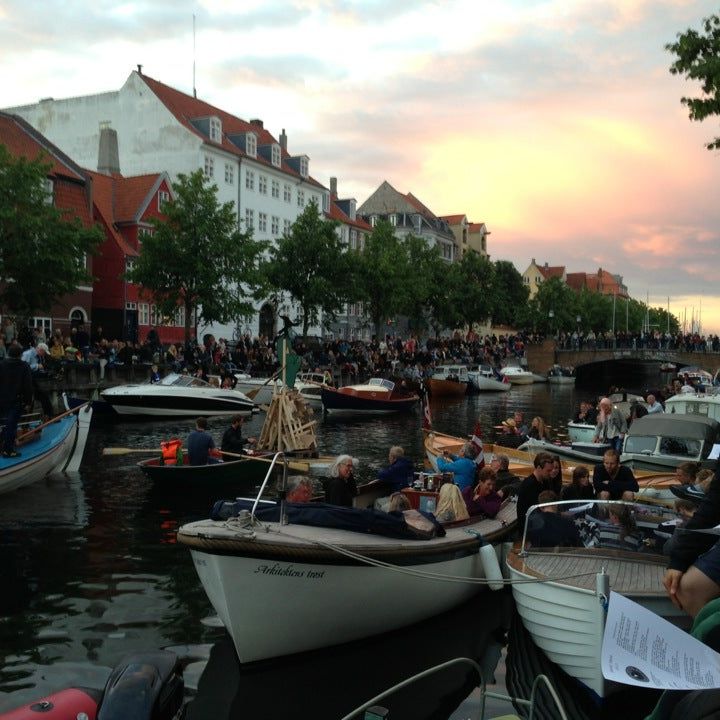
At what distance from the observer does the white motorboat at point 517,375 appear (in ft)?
250

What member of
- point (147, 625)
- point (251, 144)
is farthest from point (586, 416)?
point (251, 144)

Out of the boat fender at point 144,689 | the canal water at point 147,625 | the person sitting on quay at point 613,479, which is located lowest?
the canal water at point 147,625

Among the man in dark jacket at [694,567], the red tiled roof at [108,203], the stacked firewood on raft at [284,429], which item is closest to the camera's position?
the man in dark jacket at [694,567]

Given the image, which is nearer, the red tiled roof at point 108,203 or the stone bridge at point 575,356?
the red tiled roof at point 108,203

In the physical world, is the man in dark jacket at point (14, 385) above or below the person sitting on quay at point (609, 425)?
above

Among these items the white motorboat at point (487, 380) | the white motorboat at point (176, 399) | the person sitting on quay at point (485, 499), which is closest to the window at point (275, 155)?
the white motorboat at point (487, 380)

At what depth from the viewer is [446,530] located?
1138cm

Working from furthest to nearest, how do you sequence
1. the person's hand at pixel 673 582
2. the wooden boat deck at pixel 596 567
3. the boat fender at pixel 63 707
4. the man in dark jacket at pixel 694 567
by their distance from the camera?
the wooden boat deck at pixel 596 567, the boat fender at pixel 63 707, the person's hand at pixel 673 582, the man in dark jacket at pixel 694 567

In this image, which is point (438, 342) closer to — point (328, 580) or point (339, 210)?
point (339, 210)

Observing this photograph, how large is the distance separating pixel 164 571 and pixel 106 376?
83.8 ft

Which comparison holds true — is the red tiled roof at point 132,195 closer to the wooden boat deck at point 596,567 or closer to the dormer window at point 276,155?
the dormer window at point 276,155

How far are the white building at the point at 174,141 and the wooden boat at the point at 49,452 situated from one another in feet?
124

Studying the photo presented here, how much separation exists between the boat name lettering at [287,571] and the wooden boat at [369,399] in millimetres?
31756

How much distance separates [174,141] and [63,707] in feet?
199
